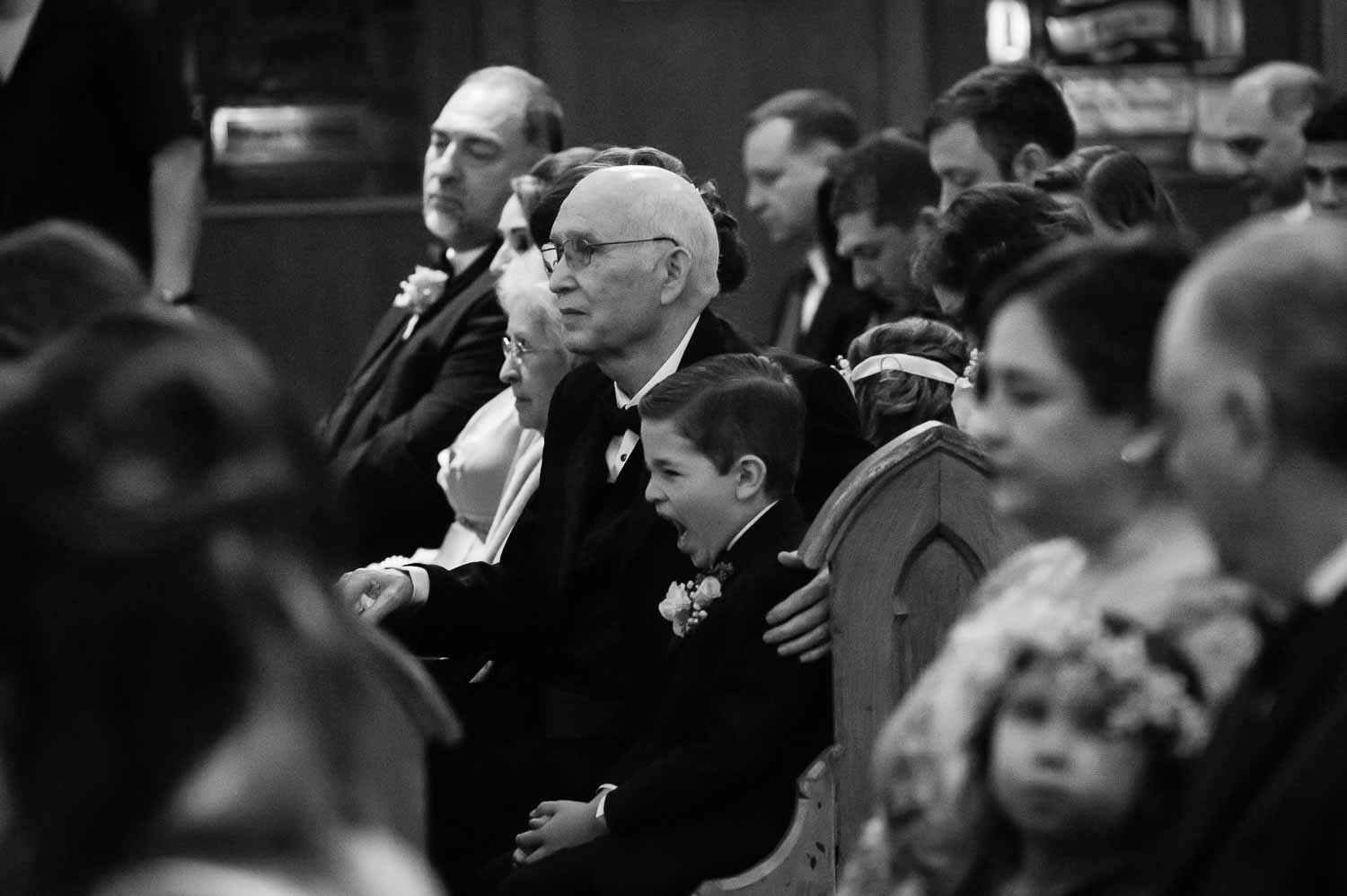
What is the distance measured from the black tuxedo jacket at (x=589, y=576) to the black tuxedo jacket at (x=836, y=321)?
1.82 metres

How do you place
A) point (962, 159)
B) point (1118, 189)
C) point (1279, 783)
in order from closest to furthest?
1. point (1279, 783)
2. point (1118, 189)
3. point (962, 159)

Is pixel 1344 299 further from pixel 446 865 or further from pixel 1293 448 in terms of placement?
pixel 446 865

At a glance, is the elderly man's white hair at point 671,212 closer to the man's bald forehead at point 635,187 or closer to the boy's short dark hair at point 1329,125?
the man's bald forehead at point 635,187

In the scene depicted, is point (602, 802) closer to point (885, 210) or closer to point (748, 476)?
point (748, 476)

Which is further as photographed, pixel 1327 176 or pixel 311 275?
pixel 311 275

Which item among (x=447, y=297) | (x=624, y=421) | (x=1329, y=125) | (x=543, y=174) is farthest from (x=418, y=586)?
(x=1329, y=125)

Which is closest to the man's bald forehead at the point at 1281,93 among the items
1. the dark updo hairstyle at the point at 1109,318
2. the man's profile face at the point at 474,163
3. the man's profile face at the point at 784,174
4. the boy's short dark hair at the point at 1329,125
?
the boy's short dark hair at the point at 1329,125

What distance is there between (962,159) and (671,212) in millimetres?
1197

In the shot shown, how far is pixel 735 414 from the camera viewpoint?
344 centimetres

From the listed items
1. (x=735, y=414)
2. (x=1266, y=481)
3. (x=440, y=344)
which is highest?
(x=1266, y=481)

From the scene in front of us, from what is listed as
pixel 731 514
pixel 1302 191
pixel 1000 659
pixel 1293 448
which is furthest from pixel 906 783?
pixel 1302 191

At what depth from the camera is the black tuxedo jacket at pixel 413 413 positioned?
4812 mm

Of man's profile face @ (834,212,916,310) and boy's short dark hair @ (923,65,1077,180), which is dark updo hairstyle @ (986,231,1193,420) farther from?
man's profile face @ (834,212,916,310)

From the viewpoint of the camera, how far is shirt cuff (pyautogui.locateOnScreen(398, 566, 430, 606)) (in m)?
3.82
